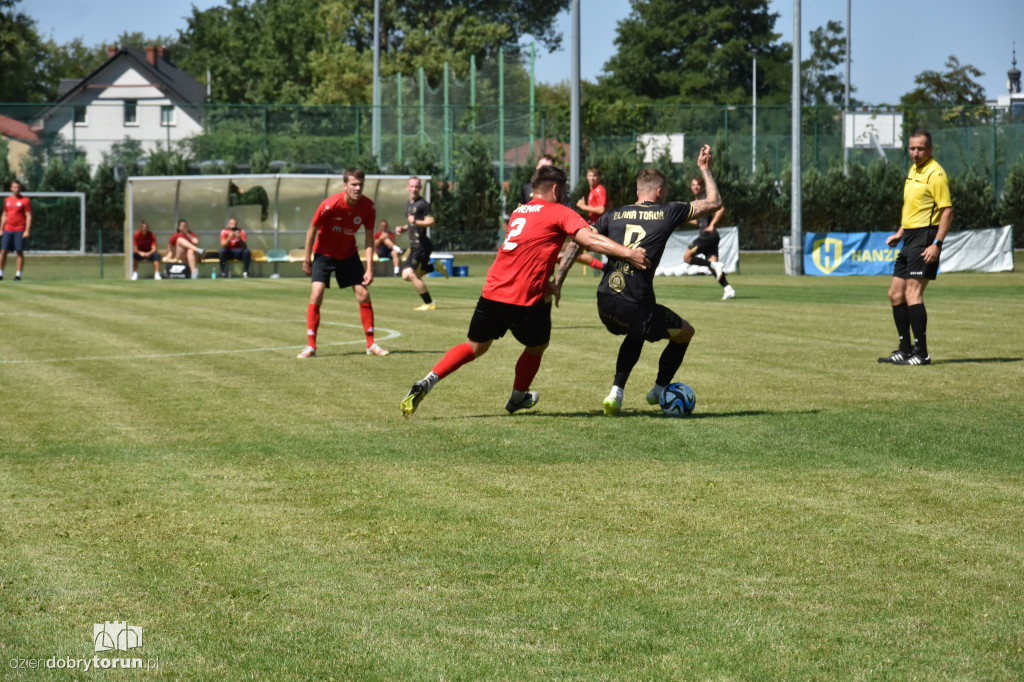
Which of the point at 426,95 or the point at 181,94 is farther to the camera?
the point at 181,94

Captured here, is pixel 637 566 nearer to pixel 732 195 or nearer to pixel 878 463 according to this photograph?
pixel 878 463

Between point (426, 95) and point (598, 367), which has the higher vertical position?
point (426, 95)

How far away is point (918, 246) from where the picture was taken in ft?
40.4

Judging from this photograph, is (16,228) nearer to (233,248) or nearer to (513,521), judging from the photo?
(233,248)

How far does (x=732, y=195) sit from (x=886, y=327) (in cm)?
2617

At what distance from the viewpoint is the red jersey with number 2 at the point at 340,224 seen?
12969 mm

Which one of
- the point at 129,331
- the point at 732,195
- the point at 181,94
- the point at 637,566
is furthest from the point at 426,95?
the point at 181,94

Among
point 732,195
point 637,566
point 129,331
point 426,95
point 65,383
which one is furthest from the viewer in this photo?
point 426,95

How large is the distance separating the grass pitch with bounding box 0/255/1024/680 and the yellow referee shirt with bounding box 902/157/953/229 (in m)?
1.48

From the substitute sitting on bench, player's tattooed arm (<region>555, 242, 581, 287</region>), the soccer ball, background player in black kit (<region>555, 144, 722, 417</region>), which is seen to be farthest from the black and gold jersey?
the substitute sitting on bench

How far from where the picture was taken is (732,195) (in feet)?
137

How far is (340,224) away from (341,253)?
1.03 feet

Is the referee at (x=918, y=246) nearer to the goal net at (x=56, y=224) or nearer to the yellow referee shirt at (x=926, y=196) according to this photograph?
the yellow referee shirt at (x=926, y=196)

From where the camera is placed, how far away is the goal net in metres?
37.7
